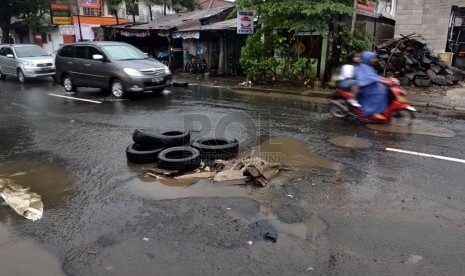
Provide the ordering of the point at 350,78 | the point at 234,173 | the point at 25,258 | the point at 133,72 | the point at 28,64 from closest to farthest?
the point at 25,258 → the point at 234,173 → the point at 350,78 → the point at 133,72 → the point at 28,64

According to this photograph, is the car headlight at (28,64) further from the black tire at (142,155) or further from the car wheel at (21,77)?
the black tire at (142,155)

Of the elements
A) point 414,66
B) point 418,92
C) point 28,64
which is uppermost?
point 414,66

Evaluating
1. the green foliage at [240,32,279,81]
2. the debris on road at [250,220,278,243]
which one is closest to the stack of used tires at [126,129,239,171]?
the debris on road at [250,220,278,243]

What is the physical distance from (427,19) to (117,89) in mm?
13587

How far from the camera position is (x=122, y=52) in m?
13.5

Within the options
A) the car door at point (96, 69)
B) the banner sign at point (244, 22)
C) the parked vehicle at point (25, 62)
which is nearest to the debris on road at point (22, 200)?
the car door at point (96, 69)

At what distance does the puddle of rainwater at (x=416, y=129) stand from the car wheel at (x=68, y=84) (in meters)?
11.7

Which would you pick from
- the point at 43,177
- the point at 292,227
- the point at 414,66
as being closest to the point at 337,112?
the point at 292,227

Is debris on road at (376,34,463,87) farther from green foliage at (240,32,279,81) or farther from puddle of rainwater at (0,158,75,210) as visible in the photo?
puddle of rainwater at (0,158,75,210)

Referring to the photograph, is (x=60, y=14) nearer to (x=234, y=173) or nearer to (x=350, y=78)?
(x=350, y=78)

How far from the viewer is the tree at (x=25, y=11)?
3296cm

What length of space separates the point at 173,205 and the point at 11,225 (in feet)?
6.39

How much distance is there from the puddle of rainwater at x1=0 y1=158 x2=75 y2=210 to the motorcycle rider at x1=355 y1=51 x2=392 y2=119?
644 centimetres

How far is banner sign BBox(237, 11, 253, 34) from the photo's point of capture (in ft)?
53.0
